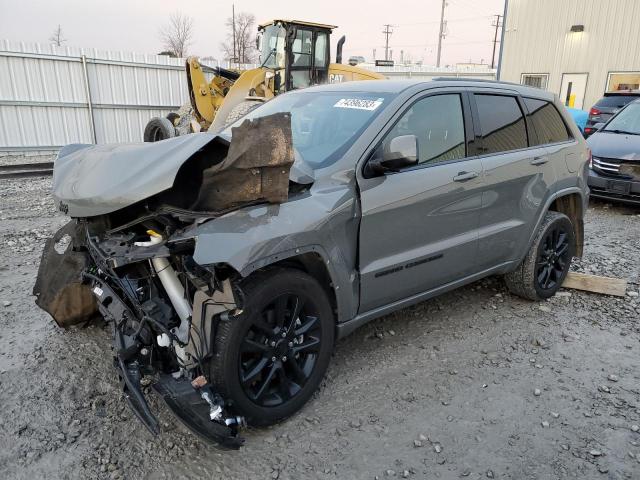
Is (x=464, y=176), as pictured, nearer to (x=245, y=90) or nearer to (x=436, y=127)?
(x=436, y=127)

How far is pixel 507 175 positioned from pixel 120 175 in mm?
2787

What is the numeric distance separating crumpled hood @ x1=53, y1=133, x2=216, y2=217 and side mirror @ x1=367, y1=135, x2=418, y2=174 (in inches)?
39.6

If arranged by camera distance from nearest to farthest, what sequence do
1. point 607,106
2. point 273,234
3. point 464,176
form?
point 273,234 < point 464,176 < point 607,106

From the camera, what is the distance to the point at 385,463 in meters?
2.61

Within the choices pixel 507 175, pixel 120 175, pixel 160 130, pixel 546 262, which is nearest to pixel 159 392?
pixel 120 175

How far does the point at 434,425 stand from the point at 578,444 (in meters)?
0.78

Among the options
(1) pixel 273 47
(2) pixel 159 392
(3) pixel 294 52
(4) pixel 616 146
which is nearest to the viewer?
(2) pixel 159 392

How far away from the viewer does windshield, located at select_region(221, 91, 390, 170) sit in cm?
316

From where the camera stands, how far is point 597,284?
4805mm

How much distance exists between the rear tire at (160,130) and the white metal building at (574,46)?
17.6 metres

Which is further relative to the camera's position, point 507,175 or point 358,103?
point 507,175

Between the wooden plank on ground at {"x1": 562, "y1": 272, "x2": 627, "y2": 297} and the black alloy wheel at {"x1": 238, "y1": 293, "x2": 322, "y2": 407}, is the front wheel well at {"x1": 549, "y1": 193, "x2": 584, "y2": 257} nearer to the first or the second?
the wooden plank on ground at {"x1": 562, "y1": 272, "x2": 627, "y2": 297}

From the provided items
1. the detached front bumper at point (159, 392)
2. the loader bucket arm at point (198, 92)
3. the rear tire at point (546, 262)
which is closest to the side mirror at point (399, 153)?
the detached front bumper at point (159, 392)

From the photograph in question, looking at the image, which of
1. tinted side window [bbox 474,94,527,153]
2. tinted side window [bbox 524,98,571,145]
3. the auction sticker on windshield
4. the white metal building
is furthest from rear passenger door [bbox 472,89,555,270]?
the white metal building
